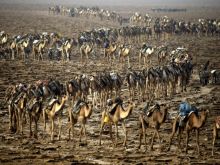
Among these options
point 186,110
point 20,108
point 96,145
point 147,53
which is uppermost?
point 186,110

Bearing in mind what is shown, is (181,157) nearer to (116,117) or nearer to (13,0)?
(116,117)

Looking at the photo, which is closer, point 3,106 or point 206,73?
point 3,106

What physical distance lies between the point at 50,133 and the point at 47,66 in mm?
10804

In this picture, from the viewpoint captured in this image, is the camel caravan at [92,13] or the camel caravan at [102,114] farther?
the camel caravan at [92,13]

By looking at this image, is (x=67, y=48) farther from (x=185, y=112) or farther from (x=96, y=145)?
(x=185, y=112)

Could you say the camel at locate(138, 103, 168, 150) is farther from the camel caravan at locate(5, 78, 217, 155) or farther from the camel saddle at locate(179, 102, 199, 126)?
the camel saddle at locate(179, 102, 199, 126)

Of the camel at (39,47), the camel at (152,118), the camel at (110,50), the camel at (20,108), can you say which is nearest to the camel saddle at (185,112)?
the camel at (152,118)

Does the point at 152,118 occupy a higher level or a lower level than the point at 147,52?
lower

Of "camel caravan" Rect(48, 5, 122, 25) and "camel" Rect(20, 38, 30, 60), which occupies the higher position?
"camel caravan" Rect(48, 5, 122, 25)

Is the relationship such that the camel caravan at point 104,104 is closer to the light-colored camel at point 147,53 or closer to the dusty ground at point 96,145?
the dusty ground at point 96,145

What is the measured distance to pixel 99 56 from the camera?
85.9 feet

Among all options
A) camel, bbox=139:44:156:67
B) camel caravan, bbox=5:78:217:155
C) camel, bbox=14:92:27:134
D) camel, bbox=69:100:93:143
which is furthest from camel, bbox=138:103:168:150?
camel, bbox=139:44:156:67

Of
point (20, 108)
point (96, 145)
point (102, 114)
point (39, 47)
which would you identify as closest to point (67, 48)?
point (39, 47)

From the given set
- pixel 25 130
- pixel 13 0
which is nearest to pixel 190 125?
pixel 25 130
